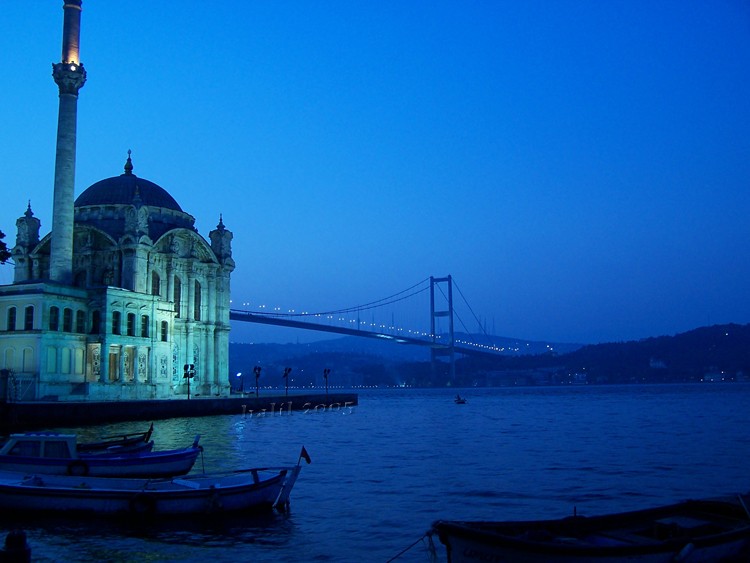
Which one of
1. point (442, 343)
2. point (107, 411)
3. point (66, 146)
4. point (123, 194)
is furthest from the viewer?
point (442, 343)

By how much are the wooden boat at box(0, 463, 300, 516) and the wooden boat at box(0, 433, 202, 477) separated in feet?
5.70

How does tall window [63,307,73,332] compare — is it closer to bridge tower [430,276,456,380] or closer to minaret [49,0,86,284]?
minaret [49,0,86,284]

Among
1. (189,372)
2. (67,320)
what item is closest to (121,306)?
(67,320)

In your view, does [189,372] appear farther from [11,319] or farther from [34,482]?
[34,482]

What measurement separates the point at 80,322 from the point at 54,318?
252cm

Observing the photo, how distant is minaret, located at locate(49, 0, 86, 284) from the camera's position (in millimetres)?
51031

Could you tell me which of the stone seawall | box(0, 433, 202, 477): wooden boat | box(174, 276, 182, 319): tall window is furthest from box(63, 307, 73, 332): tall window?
box(0, 433, 202, 477): wooden boat

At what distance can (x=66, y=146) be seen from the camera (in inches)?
2013

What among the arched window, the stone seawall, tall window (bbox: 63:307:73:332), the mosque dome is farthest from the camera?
the mosque dome

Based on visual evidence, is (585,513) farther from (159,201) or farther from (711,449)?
(159,201)

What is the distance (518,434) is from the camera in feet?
133

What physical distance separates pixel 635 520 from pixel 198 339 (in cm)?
5418

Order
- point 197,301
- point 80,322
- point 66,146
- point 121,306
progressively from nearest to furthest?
point 80,322
point 66,146
point 121,306
point 197,301

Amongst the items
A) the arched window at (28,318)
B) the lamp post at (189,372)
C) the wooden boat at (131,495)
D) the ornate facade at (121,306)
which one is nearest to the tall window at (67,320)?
the ornate facade at (121,306)
